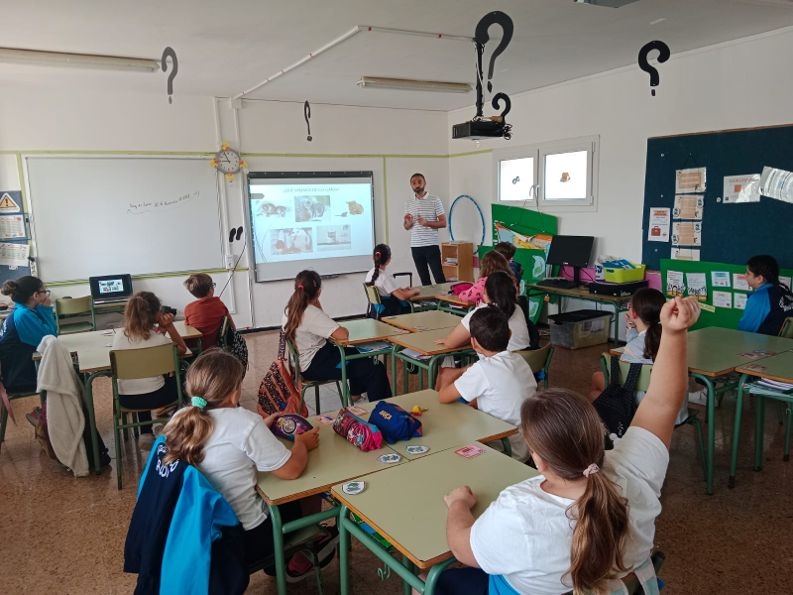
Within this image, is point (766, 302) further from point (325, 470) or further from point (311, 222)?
point (311, 222)

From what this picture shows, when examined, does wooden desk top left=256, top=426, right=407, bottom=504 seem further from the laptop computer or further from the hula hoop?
the hula hoop

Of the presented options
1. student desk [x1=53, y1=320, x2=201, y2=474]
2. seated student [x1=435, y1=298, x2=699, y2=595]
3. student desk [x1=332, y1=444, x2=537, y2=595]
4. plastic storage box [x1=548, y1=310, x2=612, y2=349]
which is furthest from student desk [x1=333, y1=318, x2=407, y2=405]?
plastic storage box [x1=548, y1=310, x2=612, y2=349]

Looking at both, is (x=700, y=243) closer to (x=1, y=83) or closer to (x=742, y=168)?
(x=742, y=168)

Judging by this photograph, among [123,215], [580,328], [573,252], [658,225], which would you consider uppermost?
[123,215]

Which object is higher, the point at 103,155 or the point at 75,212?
the point at 103,155

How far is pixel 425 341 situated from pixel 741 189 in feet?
11.1

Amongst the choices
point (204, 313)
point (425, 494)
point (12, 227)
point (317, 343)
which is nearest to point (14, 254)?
point (12, 227)

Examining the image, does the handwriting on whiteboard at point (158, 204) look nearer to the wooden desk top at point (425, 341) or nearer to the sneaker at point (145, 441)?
the sneaker at point (145, 441)

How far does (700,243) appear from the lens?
18.0 feet

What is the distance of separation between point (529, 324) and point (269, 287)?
15.0ft

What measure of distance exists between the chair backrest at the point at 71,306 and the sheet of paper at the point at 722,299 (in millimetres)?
6274

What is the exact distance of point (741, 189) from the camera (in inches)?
201

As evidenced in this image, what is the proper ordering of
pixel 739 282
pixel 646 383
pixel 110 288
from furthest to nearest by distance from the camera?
pixel 110 288
pixel 739 282
pixel 646 383

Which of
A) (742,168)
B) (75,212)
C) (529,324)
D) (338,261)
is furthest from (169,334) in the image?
(742,168)
